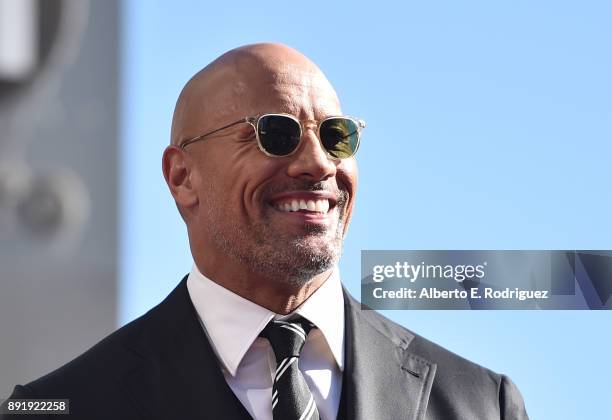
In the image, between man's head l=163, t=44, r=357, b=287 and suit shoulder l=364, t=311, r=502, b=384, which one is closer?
man's head l=163, t=44, r=357, b=287

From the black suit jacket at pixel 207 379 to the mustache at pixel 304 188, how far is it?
47cm

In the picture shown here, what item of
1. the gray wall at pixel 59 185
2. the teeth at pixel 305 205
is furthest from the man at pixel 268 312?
the gray wall at pixel 59 185

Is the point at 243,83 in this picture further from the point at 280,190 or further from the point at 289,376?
the point at 289,376

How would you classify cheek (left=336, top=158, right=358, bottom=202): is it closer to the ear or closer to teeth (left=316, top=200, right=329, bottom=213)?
teeth (left=316, top=200, right=329, bottom=213)

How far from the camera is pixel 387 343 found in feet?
11.4

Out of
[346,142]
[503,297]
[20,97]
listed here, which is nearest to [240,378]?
[346,142]

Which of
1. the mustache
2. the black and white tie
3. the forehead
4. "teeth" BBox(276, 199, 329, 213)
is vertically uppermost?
the forehead

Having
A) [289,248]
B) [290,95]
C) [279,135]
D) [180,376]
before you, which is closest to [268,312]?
[289,248]

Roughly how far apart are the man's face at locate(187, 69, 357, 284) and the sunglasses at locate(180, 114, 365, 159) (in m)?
0.03

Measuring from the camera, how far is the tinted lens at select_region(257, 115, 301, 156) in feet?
10.5

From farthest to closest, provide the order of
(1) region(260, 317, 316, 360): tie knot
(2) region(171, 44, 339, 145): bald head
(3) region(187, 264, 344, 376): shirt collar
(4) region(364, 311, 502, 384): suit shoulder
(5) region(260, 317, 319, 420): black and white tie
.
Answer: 1. (4) region(364, 311, 502, 384): suit shoulder
2. (2) region(171, 44, 339, 145): bald head
3. (3) region(187, 264, 344, 376): shirt collar
4. (1) region(260, 317, 316, 360): tie knot
5. (5) region(260, 317, 319, 420): black and white tie

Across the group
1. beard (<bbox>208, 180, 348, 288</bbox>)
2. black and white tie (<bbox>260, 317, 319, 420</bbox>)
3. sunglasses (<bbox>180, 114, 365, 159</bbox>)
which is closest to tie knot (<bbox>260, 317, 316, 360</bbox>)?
black and white tie (<bbox>260, 317, 319, 420</bbox>)

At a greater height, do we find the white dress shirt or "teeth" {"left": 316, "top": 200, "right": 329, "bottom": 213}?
"teeth" {"left": 316, "top": 200, "right": 329, "bottom": 213}

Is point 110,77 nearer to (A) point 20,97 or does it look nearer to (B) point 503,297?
(A) point 20,97
